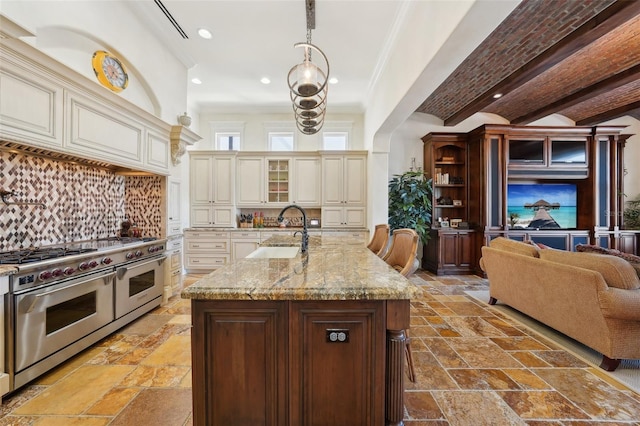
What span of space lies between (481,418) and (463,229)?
14.2 feet

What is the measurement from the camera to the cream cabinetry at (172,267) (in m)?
3.71

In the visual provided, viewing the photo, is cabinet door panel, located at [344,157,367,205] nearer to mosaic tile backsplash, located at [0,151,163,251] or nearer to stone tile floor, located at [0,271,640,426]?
stone tile floor, located at [0,271,640,426]

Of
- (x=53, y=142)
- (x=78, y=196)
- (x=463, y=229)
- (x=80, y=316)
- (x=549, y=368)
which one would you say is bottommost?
(x=549, y=368)

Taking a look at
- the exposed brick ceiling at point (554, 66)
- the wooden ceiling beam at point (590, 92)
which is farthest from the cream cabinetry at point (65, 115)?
the wooden ceiling beam at point (590, 92)

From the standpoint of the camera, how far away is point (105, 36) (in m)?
2.75

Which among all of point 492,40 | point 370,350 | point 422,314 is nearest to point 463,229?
point 422,314

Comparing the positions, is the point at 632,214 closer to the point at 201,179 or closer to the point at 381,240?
the point at 381,240

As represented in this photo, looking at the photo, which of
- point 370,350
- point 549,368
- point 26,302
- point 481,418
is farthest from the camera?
point 549,368

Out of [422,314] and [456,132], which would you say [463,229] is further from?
[422,314]

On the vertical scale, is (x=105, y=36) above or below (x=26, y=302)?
above

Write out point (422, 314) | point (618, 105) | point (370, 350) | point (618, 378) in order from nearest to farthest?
point (370, 350) → point (618, 378) → point (422, 314) → point (618, 105)

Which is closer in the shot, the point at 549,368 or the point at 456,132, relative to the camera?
the point at 549,368

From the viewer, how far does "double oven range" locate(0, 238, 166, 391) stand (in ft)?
6.09

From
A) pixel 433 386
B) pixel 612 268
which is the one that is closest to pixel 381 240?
pixel 433 386
